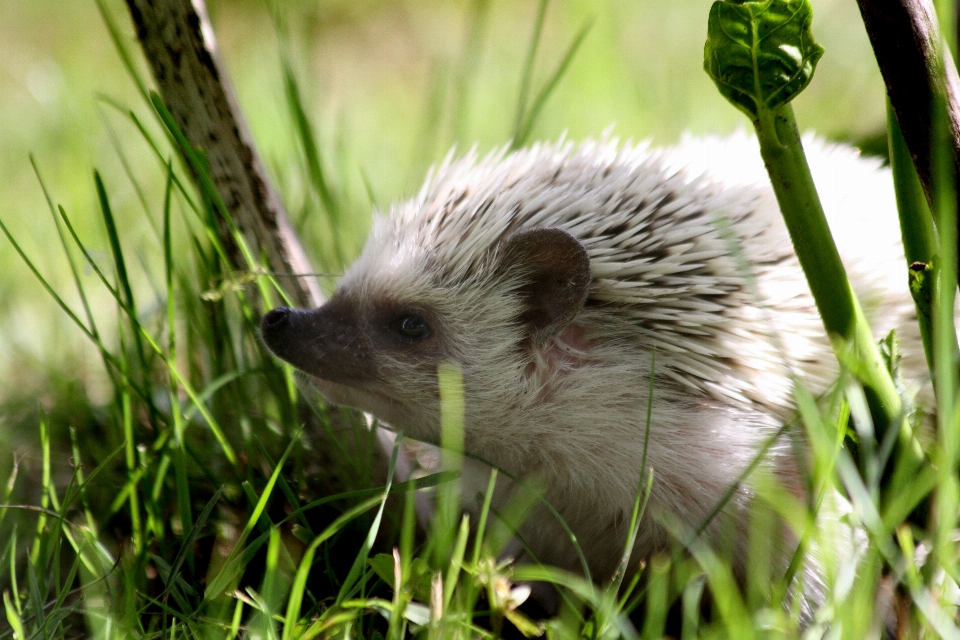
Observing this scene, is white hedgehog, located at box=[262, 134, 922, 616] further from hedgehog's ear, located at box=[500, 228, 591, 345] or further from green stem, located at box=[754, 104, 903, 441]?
green stem, located at box=[754, 104, 903, 441]

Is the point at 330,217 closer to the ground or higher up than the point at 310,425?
higher up

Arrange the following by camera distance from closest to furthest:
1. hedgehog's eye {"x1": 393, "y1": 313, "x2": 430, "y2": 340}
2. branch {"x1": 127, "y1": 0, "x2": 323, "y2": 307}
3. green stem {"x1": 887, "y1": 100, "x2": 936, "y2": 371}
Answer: green stem {"x1": 887, "y1": 100, "x2": 936, "y2": 371} < branch {"x1": 127, "y1": 0, "x2": 323, "y2": 307} < hedgehog's eye {"x1": 393, "y1": 313, "x2": 430, "y2": 340}

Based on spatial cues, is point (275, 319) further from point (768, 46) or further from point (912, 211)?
point (912, 211)

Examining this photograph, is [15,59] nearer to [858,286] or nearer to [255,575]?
[255,575]

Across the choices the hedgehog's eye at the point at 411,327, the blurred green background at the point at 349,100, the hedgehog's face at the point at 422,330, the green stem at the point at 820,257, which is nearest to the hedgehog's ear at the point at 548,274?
the hedgehog's face at the point at 422,330

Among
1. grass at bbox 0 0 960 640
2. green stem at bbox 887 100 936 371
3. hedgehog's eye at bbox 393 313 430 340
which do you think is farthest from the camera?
hedgehog's eye at bbox 393 313 430 340

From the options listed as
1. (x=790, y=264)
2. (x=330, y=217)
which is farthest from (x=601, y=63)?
(x=790, y=264)

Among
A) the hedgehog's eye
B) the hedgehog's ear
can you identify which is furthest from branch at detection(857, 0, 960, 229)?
the hedgehog's eye
